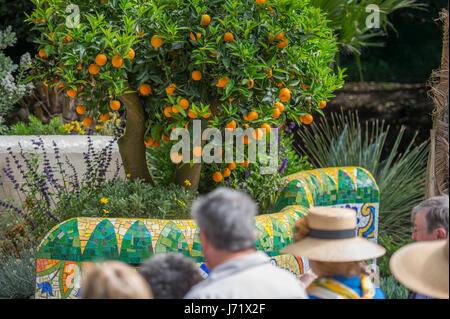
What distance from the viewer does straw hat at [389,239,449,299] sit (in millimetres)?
1831

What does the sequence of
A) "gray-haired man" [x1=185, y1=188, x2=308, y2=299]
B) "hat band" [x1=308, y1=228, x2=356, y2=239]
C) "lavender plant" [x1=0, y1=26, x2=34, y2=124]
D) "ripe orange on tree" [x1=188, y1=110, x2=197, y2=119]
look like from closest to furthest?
"gray-haired man" [x1=185, y1=188, x2=308, y2=299], "hat band" [x1=308, y1=228, x2=356, y2=239], "ripe orange on tree" [x1=188, y1=110, x2=197, y2=119], "lavender plant" [x1=0, y1=26, x2=34, y2=124]

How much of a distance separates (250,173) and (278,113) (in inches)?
37.1

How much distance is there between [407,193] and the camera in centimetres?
545

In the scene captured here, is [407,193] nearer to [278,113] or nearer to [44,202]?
[278,113]

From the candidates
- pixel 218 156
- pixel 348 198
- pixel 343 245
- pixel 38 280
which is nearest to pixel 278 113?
pixel 218 156

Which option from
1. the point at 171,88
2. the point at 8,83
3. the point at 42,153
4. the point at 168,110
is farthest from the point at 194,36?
the point at 8,83

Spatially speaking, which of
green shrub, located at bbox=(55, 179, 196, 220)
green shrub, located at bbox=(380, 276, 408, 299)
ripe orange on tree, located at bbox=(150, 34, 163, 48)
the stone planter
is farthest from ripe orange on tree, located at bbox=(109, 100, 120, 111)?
green shrub, located at bbox=(380, 276, 408, 299)

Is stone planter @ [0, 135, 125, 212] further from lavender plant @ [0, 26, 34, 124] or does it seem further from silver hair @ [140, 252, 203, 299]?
silver hair @ [140, 252, 203, 299]

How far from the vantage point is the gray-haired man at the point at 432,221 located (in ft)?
7.91

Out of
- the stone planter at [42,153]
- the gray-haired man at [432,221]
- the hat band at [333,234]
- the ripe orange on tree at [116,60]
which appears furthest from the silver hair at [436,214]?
the stone planter at [42,153]

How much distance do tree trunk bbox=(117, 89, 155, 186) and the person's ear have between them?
7.70ft

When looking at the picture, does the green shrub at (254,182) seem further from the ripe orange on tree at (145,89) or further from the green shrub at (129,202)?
the ripe orange on tree at (145,89)

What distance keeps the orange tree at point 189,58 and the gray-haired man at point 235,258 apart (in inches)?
62.9

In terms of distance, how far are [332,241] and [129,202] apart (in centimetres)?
190
